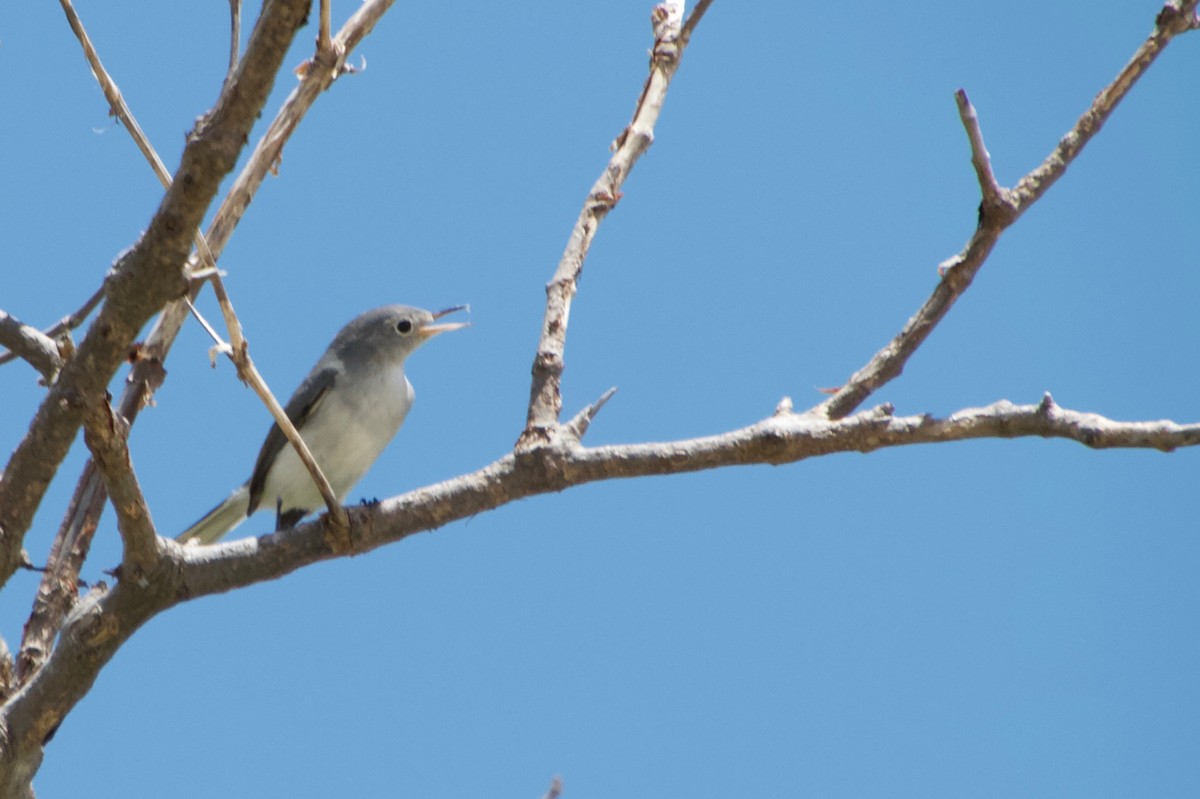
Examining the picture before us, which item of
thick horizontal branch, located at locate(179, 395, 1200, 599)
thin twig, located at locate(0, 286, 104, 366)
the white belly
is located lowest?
thick horizontal branch, located at locate(179, 395, 1200, 599)

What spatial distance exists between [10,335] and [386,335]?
9.50ft

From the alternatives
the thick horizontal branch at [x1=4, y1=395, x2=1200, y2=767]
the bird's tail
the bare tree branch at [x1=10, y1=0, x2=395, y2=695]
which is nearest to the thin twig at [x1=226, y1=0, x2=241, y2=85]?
the bare tree branch at [x1=10, y1=0, x2=395, y2=695]

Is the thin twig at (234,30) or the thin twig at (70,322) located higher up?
the thin twig at (234,30)

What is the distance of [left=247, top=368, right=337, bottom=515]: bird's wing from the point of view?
5.59 meters

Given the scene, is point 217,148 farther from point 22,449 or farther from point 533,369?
point 533,369

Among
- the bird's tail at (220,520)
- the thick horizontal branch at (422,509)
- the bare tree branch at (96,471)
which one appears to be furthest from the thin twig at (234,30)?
the bird's tail at (220,520)

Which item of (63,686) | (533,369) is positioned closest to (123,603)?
(63,686)

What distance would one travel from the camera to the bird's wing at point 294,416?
5.59 meters

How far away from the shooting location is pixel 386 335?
20.1 feet

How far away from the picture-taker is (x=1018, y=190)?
3.36 metres

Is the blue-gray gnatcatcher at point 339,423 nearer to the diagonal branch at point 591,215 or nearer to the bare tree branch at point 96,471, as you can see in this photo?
the bare tree branch at point 96,471

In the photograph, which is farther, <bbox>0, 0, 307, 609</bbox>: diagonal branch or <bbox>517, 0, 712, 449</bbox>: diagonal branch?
<bbox>517, 0, 712, 449</bbox>: diagonal branch

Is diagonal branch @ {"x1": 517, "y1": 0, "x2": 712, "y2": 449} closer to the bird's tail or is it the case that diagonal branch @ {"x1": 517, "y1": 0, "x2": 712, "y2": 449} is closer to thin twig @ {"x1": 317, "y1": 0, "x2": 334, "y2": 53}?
thin twig @ {"x1": 317, "y1": 0, "x2": 334, "y2": 53}

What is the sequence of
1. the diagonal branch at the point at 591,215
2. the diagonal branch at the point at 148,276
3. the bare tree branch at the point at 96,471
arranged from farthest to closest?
1. the bare tree branch at the point at 96,471
2. the diagonal branch at the point at 591,215
3. the diagonal branch at the point at 148,276
